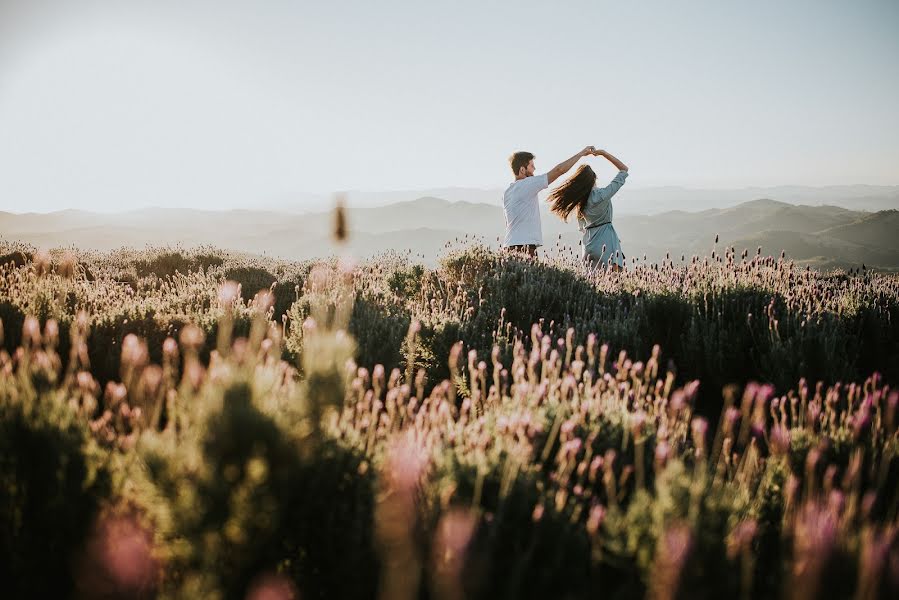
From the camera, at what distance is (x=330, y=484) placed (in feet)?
6.24

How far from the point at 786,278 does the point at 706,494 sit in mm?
4997

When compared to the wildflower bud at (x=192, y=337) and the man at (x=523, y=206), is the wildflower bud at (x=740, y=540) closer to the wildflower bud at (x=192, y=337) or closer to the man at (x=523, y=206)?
the wildflower bud at (x=192, y=337)

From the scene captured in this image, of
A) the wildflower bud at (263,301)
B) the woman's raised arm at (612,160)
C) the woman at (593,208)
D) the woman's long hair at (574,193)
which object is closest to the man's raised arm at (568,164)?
the woman's raised arm at (612,160)

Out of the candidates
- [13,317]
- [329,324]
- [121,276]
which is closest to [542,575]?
[329,324]

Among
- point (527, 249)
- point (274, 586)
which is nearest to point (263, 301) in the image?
point (274, 586)

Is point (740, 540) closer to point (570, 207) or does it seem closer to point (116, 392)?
point (116, 392)

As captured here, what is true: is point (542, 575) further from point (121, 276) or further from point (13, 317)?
point (121, 276)

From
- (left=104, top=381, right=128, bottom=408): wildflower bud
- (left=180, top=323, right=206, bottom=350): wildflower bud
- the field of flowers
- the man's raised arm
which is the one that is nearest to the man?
the man's raised arm

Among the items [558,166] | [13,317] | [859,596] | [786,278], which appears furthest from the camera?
[558,166]

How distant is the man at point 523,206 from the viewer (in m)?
7.34

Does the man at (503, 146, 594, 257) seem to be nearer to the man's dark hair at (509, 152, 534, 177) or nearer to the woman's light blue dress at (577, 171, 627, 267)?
the man's dark hair at (509, 152, 534, 177)

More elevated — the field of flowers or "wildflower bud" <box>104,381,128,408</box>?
"wildflower bud" <box>104,381,128,408</box>

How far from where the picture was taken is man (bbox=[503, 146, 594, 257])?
734cm

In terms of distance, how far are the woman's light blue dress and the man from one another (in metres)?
0.74
